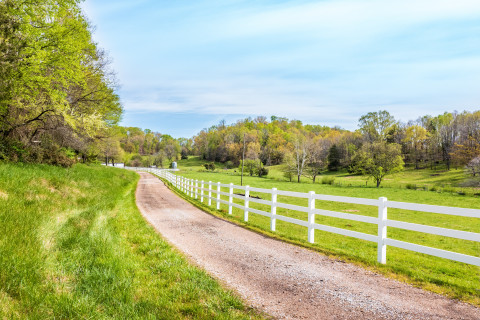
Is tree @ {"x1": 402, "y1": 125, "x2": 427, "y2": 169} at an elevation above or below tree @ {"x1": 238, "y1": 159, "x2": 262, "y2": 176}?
above

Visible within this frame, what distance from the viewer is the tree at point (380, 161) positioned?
174 feet

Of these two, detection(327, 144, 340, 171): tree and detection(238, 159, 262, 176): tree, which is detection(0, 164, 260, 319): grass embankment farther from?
detection(327, 144, 340, 171): tree

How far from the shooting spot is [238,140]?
132 metres

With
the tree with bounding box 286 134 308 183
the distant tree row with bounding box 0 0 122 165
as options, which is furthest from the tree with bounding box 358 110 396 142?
the distant tree row with bounding box 0 0 122 165

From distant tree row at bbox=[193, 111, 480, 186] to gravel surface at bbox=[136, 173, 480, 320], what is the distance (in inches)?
2030

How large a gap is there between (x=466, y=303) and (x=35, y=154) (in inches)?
729

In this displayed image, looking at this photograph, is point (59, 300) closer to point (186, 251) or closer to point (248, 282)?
point (248, 282)

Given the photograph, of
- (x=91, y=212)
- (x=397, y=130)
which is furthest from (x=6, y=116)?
(x=397, y=130)

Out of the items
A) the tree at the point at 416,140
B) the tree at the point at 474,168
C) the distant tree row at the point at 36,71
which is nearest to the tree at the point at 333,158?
the tree at the point at 416,140

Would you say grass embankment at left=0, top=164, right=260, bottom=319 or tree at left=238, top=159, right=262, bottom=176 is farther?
tree at left=238, top=159, right=262, bottom=176

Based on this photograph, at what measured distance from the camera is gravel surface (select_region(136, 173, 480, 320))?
12.0 ft

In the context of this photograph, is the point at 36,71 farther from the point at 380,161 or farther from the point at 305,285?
the point at 380,161

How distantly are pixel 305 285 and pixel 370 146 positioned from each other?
6010 cm

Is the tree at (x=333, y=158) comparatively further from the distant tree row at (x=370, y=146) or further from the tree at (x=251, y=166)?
the tree at (x=251, y=166)
